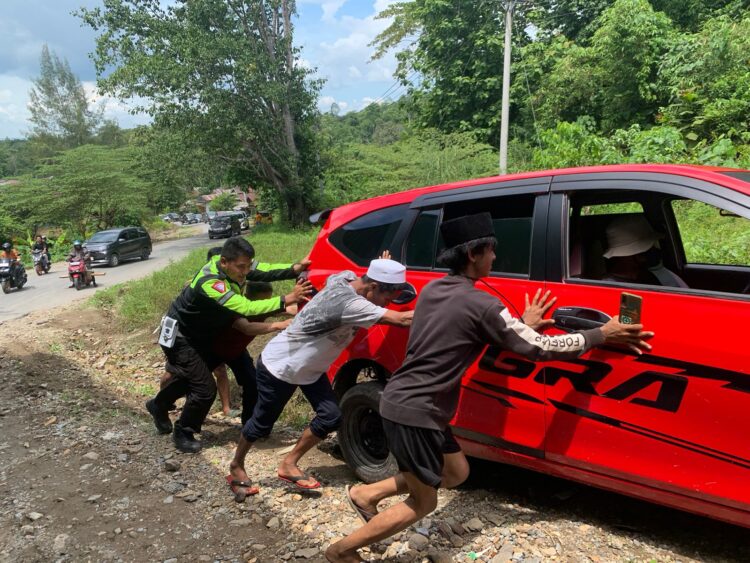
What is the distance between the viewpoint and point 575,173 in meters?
2.64

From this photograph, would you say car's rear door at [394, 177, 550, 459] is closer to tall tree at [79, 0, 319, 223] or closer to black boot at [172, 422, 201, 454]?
black boot at [172, 422, 201, 454]

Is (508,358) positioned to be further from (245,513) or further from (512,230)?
(245,513)

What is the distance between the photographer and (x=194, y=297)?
13.1 ft

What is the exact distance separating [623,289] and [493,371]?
2.41ft

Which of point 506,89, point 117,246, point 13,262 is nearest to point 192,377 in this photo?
point 506,89

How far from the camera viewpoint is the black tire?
331cm

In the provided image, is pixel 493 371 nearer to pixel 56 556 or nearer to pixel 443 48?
pixel 56 556

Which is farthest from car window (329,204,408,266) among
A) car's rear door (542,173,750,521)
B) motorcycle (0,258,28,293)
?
motorcycle (0,258,28,293)

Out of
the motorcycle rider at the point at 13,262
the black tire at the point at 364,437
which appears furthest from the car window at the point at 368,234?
the motorcycle rider at the point at 13,262

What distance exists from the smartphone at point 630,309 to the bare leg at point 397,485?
934 millimetres

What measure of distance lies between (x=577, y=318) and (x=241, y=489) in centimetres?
236

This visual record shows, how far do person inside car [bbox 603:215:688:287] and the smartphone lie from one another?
411mm

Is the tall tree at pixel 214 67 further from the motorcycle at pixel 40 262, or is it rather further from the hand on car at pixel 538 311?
the hand on car at pixel 538 311

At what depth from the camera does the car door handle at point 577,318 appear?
7.63ft
